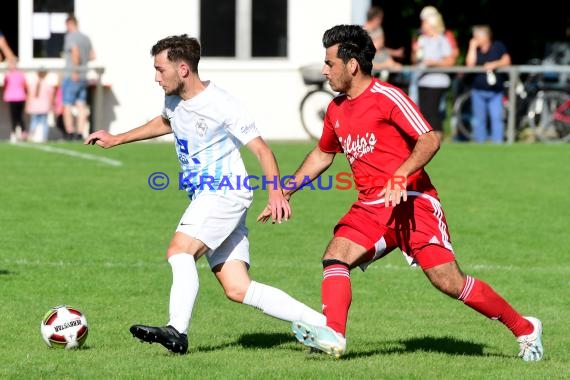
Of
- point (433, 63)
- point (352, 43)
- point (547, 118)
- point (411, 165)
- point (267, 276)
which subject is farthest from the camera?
point (547, 118)

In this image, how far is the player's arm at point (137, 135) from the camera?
27.2 feet

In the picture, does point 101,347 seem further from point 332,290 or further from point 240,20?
point 240,20

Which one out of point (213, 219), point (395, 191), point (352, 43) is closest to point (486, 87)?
point (352, 43)

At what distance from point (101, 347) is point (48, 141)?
54.1 ft

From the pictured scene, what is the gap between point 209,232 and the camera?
7.79m

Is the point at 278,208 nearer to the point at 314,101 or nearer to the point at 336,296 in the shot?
the point at 336,296

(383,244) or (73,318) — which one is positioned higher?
(383,244)

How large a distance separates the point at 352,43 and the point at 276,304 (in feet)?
4.97

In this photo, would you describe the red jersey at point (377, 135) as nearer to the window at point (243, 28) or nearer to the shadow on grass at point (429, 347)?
the shadow on grass at point (429, 347)

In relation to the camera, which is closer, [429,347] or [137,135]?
[137,135]

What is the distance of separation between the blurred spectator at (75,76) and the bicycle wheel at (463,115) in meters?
6.07

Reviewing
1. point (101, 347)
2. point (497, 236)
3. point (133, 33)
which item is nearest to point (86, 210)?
point (497, 236)

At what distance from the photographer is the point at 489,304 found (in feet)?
25.5

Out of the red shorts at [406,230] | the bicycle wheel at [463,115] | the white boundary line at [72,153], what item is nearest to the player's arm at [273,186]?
the red shorts at [406,230]
